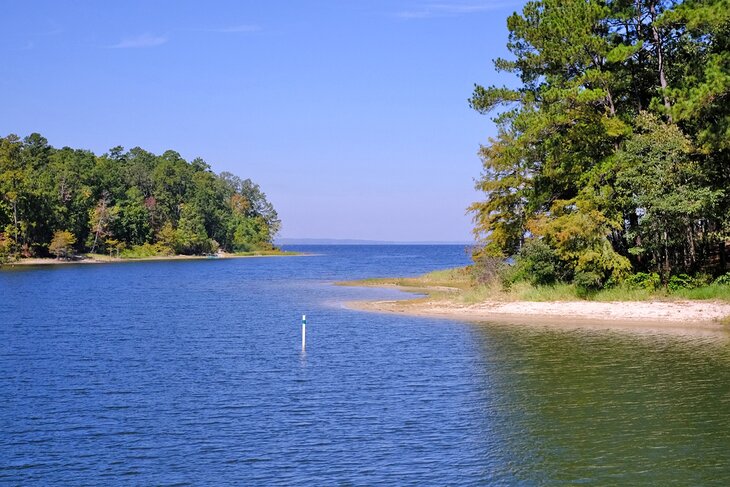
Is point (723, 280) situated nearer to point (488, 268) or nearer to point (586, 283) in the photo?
point (586, 283)

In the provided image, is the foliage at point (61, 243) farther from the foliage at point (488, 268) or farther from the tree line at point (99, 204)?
the foliage at point (488, 268)

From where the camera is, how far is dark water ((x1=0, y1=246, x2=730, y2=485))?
53.0 ft

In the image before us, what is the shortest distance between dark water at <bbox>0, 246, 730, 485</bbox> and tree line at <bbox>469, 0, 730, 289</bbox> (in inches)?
347

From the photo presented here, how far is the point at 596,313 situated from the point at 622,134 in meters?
10.4

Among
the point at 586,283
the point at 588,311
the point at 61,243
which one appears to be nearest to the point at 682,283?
the point at 586,283

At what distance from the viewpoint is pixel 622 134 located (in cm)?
4381

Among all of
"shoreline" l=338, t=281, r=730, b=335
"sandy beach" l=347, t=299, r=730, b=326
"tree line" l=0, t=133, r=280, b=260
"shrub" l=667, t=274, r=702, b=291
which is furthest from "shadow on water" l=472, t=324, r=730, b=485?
"tree line" l=0, t=133, r=280, b=260

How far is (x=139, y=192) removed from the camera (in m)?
167

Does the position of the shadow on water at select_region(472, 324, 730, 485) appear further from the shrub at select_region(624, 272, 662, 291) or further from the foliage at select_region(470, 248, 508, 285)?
the foliage at select_region(470, 248, 508, 285)

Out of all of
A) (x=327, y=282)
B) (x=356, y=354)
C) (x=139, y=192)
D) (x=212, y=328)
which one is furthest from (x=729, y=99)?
(x=139, y=192)

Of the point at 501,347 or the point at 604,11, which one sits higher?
the point at 604,11

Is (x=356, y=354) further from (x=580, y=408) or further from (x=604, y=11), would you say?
(x=604, y=11)

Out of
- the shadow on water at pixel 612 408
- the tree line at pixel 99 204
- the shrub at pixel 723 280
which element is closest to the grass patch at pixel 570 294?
the shrub at pixel 723 280

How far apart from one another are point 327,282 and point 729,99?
51.4m
